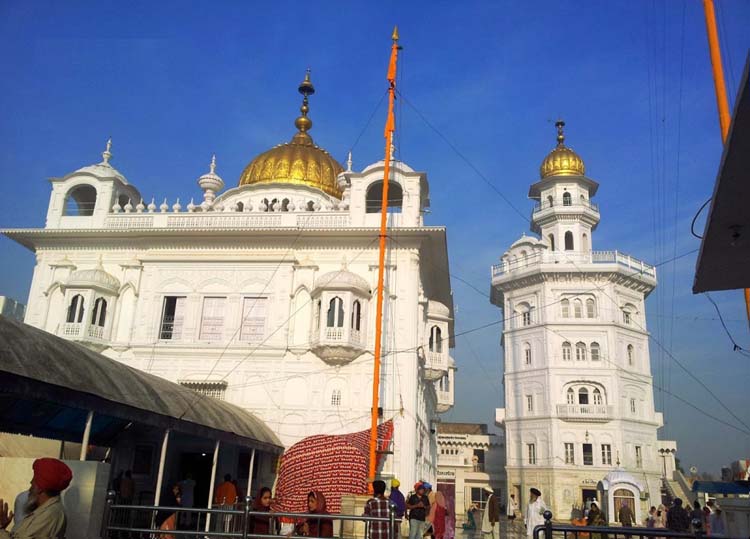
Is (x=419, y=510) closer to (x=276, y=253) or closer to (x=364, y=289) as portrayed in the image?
(x=364, y=289)

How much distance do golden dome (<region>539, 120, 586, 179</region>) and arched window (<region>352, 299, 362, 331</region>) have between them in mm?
29723

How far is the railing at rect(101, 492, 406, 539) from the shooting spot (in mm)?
6866

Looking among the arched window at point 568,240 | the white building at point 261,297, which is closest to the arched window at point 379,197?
the white building at point 261,297

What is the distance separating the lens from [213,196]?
1089 inches

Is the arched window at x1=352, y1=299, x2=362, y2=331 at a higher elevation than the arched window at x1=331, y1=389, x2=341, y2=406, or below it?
higher

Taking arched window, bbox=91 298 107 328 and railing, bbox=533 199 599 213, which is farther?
railing, bbox=533 199 599 213

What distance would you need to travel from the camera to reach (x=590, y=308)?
137 feet

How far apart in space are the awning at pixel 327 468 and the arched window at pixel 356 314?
11.8 feet

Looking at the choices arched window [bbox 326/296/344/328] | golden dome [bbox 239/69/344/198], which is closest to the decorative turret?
golden dome [bbox 239/69/344/198]

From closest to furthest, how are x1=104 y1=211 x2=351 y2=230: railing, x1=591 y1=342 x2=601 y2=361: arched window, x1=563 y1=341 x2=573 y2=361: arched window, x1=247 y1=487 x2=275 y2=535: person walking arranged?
x1=247 y1=487 x2=275 y2=535: person walking, x1=104 y1=211 x2=351 y2=230: railing, x1=591 y1=342 x2=601 y2=361: arched window, x1=563 y1=341 x2=573 y2=361: arched window

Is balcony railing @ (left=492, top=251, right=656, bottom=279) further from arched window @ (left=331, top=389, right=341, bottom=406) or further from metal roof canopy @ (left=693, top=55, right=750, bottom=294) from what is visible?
metal roof canopy @ (left=693, top=55, right=750, bottom=294)

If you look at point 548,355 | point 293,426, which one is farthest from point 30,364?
point 548,355

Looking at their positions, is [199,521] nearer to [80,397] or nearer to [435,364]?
[80,397]

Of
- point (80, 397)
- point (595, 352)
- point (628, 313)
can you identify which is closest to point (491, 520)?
point (80, 397)
